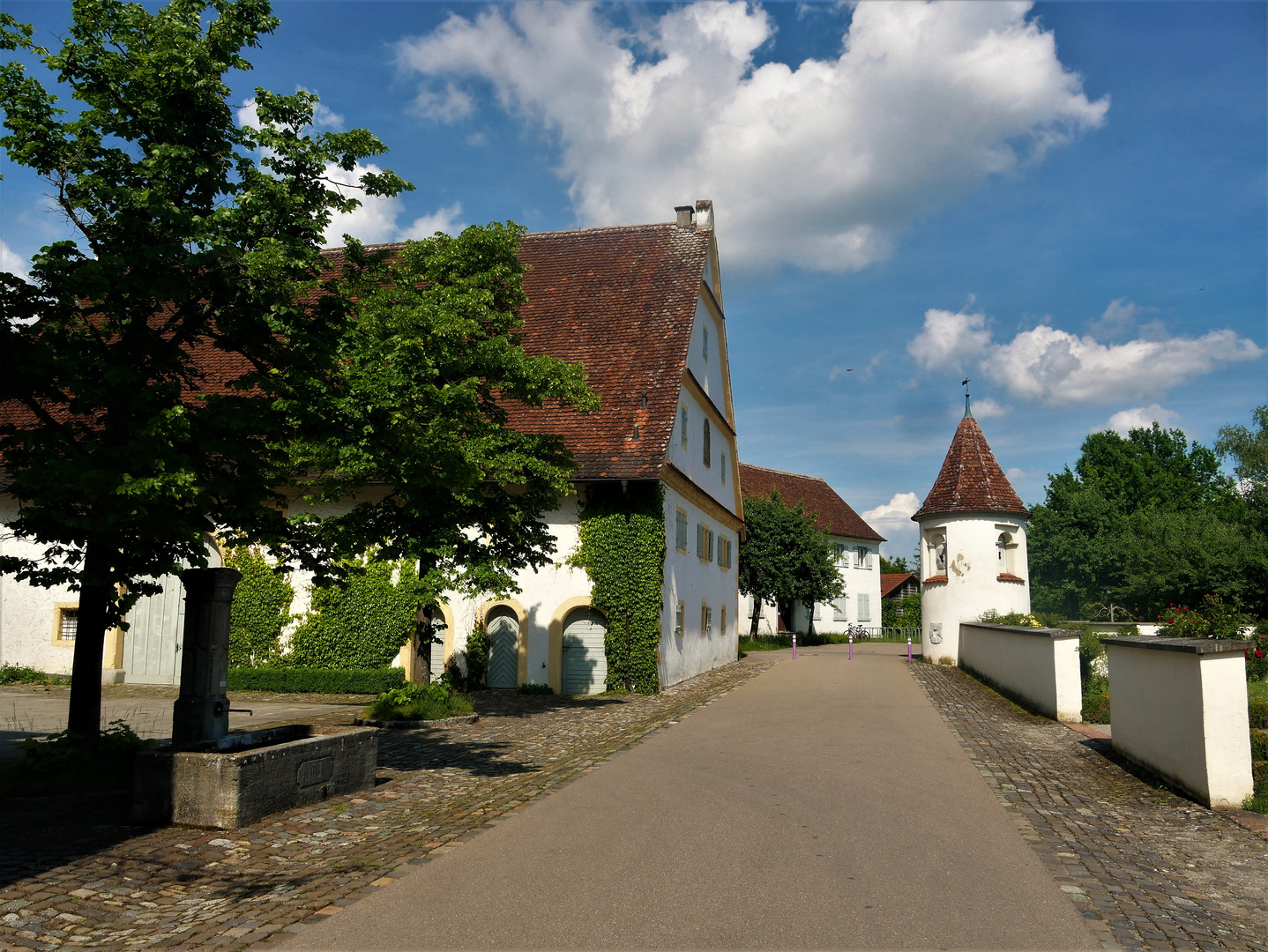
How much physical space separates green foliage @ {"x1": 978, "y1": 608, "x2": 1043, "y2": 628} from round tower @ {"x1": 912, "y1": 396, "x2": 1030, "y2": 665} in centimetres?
17

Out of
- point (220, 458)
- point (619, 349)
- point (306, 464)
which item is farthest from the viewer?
point (619, 349)

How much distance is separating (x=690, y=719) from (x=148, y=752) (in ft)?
28.8

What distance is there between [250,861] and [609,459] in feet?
42.7

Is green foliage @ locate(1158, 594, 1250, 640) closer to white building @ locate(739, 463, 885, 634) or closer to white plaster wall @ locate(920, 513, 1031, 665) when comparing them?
white plaster wall @ locate(920, 513, 1031, 665)

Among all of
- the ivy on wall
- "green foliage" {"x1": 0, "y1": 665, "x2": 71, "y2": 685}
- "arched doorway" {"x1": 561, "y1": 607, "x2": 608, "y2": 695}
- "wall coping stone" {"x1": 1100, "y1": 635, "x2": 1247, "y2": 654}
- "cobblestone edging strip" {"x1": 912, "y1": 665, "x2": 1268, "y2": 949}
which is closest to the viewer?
"cobblestone edging strip" {"x1": 912, "y1": 665, "x2": 1268, "y2": 949}

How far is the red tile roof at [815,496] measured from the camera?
54.6 meters

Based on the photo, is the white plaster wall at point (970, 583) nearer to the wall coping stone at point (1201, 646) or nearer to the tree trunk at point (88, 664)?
the wall coping stone at point (1201, 646)

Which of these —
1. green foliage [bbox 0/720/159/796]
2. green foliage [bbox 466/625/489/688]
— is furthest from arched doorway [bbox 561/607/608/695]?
green foliage [bbox 0/720/159/796]

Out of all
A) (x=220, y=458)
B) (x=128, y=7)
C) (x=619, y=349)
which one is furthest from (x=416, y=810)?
(x=619, y=349)

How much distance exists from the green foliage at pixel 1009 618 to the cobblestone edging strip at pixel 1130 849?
516 inches

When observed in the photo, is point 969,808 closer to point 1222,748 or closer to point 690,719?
point 1222,748

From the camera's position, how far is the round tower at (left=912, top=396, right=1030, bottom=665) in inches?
1084

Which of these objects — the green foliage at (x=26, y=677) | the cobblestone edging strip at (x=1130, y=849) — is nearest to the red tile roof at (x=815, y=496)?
the green foliage at (x=26, y=677)

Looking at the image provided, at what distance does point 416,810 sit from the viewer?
7.80 metres
